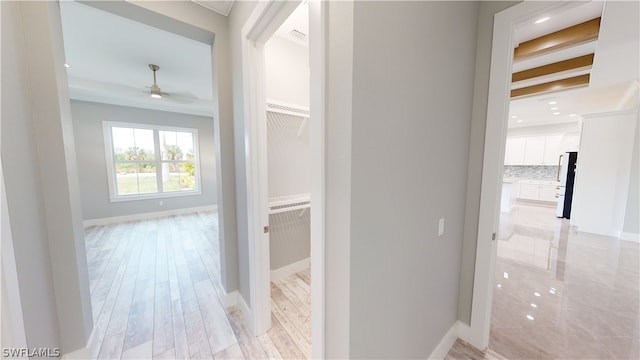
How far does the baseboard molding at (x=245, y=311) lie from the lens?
5.72 feet

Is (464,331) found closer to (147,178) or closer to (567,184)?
(567,184)

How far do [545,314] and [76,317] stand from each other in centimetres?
368

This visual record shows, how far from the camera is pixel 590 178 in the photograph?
416 cm

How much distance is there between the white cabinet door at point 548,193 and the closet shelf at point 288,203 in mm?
8304

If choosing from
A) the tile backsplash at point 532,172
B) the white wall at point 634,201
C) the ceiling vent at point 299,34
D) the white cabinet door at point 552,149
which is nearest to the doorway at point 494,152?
the ceiling vent at point 299,34

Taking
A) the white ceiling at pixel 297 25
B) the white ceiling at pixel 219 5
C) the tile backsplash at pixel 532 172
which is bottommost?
the tile backsplash at pixel 532 172

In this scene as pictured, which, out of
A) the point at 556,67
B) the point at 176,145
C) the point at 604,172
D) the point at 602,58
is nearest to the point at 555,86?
the point at 556,67

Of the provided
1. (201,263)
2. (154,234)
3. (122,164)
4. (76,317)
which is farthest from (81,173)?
(76,317)

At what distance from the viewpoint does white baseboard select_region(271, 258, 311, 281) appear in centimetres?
248

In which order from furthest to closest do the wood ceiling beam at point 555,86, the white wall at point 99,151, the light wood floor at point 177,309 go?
1. the white wall at point 99,151
2. the wood ceiling beam at point 555,86
3. the light wood floor at point 177,309

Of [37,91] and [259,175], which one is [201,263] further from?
[37,91]

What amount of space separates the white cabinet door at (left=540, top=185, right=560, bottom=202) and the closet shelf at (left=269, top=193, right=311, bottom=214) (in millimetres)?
8304

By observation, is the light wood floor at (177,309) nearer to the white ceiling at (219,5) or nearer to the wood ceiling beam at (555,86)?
the white ceiling at (219,5)

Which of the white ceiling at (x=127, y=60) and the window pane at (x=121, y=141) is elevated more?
the white ceiling at (x=127, y=60)
